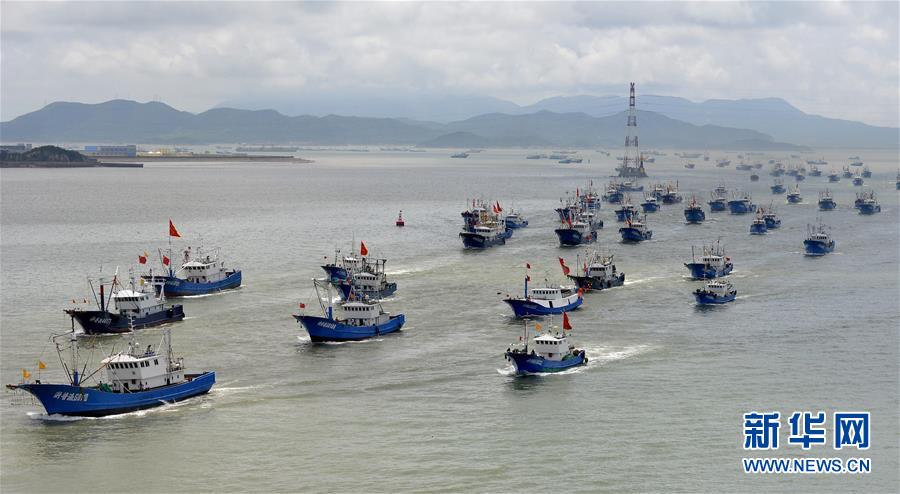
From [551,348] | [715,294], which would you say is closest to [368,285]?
[551,348]

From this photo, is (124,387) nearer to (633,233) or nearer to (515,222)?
(633,233)

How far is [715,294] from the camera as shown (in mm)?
94938

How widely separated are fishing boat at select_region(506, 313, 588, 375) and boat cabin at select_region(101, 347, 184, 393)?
2208cm

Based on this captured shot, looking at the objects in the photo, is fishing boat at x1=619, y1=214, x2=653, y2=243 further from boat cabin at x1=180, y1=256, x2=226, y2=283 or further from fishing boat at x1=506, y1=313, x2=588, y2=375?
fishing boat at x1=506, y1=313, x2=588, y2=375

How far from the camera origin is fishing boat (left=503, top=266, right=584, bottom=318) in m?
89.1

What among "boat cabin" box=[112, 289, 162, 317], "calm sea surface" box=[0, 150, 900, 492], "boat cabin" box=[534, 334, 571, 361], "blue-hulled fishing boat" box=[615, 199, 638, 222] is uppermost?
"blue-hulled fishing boat" box=[615, 199, 638, 222]

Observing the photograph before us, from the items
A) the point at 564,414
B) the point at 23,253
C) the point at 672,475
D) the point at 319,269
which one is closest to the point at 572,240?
the point at 319,269

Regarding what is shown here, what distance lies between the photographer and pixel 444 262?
405ft

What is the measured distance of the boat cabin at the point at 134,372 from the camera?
205ft

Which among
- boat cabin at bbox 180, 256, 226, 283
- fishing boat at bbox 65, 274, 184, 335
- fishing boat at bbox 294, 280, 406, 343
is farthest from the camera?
boat cabin at bbox 180, 256, 226, 283

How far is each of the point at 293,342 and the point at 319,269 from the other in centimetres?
3619

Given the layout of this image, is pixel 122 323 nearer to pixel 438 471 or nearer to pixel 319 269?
pixel 319 269

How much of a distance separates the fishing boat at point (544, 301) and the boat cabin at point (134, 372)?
33449 mm

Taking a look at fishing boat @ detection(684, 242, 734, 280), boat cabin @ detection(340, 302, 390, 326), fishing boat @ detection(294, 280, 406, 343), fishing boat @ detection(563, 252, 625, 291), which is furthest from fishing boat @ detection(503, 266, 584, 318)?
fishing boat @ detection(684, 242, 734, 280)
